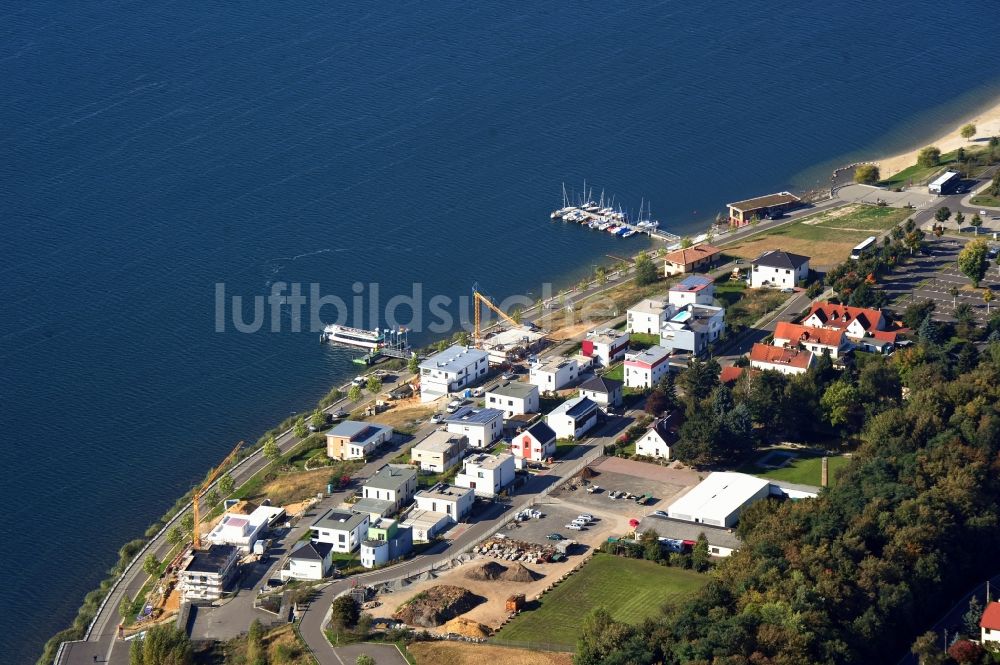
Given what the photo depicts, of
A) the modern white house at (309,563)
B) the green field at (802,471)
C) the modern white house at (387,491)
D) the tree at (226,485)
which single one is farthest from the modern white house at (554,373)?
the modern white house at (309,563)

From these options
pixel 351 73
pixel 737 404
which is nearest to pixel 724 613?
pixel 737 404

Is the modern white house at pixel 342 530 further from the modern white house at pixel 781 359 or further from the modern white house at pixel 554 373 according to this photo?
the modern white house at pixel 781 359

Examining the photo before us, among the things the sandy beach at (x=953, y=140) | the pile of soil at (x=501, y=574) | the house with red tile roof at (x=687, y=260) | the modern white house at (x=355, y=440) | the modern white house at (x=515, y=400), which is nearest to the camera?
the pile of soil at (x=501, y=574)

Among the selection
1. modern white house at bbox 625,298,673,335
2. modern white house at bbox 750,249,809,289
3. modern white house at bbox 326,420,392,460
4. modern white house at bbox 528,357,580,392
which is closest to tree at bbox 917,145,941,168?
modern white house at bbox 750,249,809,289

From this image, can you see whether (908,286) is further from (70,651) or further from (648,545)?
(70,651)

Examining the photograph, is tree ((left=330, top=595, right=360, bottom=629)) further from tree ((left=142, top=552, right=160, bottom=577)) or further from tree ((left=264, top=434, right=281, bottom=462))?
→ tree ((left=264, top=434, right=281, bottom=462))

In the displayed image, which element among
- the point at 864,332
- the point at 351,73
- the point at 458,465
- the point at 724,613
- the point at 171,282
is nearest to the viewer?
the point at 724,613

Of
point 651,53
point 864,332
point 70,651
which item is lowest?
point 70,651
